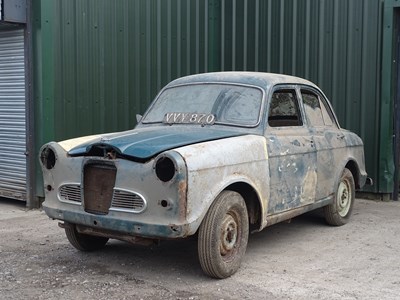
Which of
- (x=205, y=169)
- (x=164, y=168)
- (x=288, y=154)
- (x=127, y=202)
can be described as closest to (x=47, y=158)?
(x=127, y=202)

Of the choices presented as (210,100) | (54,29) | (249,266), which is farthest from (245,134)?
(54,29)

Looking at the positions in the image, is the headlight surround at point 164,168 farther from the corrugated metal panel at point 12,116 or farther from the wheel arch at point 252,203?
→ the corrugated metal panel at point 12,116

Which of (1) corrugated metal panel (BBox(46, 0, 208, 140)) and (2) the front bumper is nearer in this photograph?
(2) the front bumper

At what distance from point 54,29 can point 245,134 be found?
164 inches

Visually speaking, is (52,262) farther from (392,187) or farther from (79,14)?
(392,187)

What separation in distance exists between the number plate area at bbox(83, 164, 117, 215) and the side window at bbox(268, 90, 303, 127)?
1.90 meters

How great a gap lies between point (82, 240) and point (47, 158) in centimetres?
100

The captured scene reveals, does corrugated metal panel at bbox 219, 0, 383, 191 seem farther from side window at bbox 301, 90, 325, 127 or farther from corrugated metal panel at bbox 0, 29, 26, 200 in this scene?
corrugated metal panel at bbox 0, 29, 26, 200

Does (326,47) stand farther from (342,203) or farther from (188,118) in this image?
(188,118)

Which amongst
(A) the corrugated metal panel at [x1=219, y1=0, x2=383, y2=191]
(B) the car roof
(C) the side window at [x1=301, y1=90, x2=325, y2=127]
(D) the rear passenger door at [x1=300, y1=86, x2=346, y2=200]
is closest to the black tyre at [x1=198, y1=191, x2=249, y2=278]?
(B) the car roof

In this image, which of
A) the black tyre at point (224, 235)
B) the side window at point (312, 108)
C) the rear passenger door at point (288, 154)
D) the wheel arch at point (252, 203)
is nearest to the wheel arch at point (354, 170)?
the side window at point (312, 108)

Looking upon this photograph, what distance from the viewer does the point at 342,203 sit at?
7438mm

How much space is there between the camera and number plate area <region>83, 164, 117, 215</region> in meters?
5.03

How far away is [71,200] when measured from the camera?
5.27 metres
